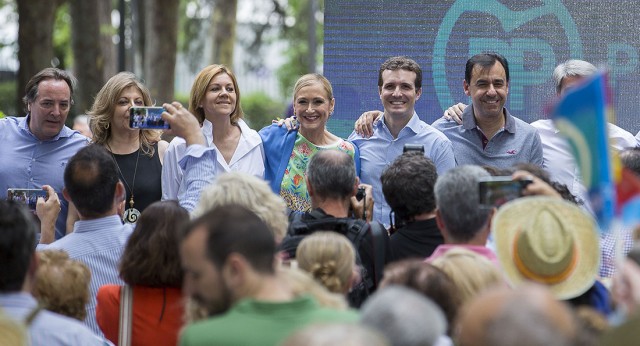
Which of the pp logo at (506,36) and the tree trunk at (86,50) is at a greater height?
the pp logo at (506,36)

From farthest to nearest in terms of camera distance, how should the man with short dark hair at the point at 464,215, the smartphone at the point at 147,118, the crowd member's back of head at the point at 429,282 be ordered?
the smartphone at the point at 147,118 → the man with short dark hair at the point at 464,215 → the crowd member's back of head at the point at 429,282

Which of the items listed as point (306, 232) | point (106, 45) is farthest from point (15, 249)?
point (106, 45)

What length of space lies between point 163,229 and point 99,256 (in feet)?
2.26

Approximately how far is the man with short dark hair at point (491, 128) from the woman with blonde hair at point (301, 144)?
2.77 feet

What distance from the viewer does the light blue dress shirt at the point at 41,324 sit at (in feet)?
12.8

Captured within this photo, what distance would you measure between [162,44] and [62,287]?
14764 millimetres

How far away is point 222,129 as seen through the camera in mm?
7000

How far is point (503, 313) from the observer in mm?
2936

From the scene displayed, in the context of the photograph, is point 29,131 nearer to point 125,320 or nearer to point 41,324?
point 125,320

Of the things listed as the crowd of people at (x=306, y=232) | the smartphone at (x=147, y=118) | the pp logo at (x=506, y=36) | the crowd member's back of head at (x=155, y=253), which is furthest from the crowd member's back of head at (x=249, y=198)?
the pp logo at (x=506, y=36)

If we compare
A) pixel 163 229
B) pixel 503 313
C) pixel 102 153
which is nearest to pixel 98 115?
pixel 102 153

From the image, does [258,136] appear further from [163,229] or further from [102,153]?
[163,229]

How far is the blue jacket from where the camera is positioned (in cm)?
689

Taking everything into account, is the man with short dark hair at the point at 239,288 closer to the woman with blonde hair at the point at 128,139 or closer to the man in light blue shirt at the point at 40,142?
the woman with blonde hair at the point at 128,139
